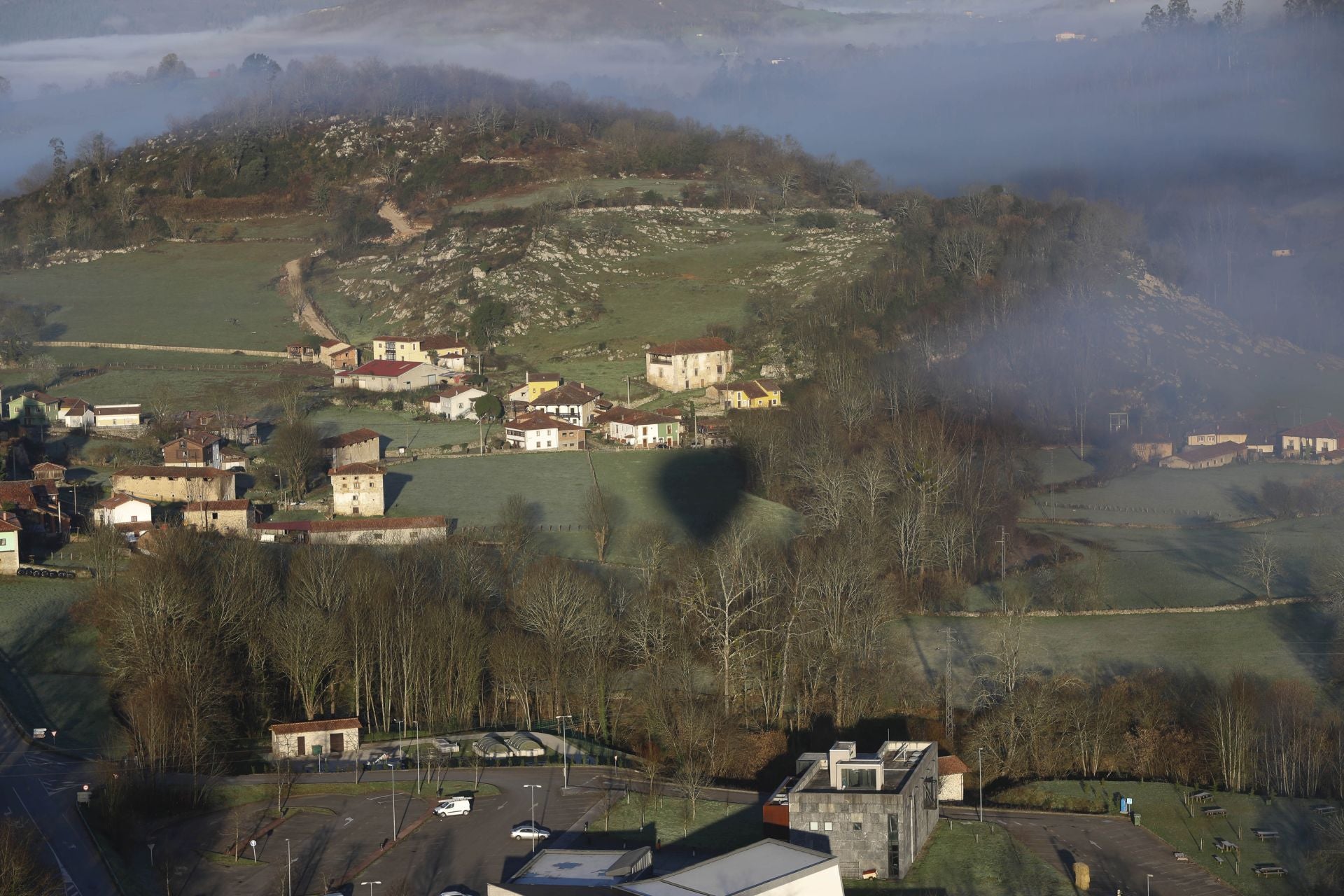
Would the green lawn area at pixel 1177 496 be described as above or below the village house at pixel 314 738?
above

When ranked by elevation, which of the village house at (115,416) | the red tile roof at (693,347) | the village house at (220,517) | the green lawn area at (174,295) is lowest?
the village house at (220,517)

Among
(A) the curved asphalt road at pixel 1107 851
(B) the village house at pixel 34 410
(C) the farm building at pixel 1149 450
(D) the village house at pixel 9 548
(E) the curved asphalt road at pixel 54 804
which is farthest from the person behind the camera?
(B) the village house at pixel 34 410

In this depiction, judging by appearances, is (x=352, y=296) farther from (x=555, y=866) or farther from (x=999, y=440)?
(x=555, y=866)

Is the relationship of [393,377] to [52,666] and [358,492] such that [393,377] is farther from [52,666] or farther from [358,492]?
[52,666]

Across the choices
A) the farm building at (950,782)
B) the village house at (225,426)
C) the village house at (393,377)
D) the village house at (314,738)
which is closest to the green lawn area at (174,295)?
the village house at (393,377)

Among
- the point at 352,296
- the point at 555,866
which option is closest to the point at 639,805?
the point at 555,866

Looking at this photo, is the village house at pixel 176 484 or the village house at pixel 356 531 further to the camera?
the village house at pixel 176 484

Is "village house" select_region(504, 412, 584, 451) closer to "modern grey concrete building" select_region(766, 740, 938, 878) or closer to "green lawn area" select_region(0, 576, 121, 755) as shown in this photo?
"green lawn area" select_region(0, 576, 121, 755)

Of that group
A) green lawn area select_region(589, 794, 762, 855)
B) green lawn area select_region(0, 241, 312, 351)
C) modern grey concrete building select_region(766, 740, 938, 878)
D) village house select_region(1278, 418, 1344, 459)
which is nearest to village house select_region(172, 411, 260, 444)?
green lawn area select_region(0, 241, 312, 351)

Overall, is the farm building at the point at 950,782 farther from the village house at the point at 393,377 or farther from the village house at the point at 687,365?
the village house at the point at 393,377
